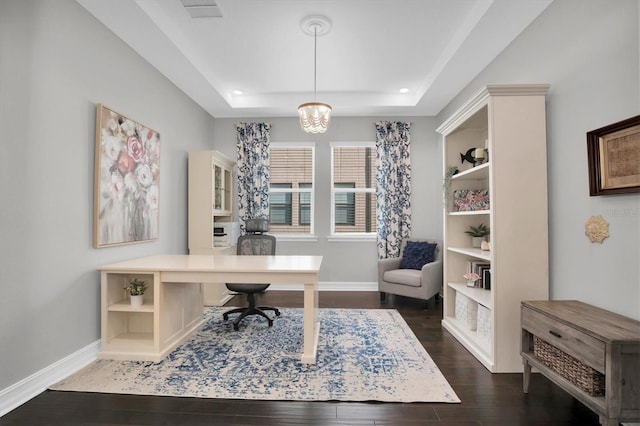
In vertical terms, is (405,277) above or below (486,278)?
below

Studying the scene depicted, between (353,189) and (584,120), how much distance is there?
3.27 metres

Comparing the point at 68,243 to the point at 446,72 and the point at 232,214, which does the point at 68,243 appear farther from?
the point at 446,72

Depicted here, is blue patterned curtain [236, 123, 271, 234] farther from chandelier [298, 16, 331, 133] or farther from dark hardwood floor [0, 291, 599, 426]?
dark hardwood floor [0, 291, 599, 426]

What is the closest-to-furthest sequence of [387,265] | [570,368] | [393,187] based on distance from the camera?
[570,368], [387,265], [393,187]

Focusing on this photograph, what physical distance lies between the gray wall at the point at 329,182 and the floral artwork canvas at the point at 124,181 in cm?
190

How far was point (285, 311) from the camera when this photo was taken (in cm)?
381

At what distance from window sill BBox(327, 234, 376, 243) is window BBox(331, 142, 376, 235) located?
11 cm

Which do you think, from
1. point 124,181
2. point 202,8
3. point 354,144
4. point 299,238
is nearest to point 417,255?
point 299,238

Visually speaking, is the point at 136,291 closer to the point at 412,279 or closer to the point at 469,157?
the point at 412,279

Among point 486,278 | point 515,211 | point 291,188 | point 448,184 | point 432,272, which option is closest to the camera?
point 515,211

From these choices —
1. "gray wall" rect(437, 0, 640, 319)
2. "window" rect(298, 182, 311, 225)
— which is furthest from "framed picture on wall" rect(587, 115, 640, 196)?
"window" rect(298, 182, 311, 225)

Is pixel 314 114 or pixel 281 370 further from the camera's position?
pixel 314 114

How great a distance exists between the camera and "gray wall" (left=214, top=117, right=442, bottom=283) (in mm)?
4879

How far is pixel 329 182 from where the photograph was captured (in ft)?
16.4
